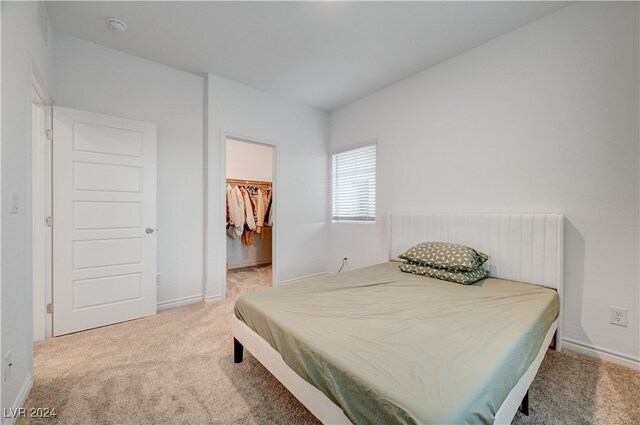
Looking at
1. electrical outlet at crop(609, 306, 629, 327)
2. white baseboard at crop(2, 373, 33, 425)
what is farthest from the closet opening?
electrical outlet at crop(609, 306, 629, 327)

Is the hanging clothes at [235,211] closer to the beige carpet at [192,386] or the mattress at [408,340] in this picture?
the beige carpet at [192,386]

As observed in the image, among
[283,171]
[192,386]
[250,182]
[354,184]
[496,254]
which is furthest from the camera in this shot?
[250,182]

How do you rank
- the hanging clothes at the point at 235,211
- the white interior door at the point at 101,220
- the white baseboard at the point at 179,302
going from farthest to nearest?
the hanging clothes at the point at 235,211 → the white baseboard at the point at 179,302 → the white interior door at the point at 101,220

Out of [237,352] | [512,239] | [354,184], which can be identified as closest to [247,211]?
[354,184]

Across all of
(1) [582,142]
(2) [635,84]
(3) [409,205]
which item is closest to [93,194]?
(3) [409,205]

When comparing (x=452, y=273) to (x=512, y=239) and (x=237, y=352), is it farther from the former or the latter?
(x=237, y=352)

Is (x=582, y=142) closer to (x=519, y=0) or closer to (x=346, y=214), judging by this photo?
(x=519, y=0)

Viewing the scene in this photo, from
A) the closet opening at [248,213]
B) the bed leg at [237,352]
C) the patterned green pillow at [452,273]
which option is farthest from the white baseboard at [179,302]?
the patterned green pillow at [452,273]

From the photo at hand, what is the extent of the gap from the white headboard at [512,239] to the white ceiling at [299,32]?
163 cm

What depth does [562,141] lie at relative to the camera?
212 centimetres

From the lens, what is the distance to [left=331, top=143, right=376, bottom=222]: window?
12.0 feet

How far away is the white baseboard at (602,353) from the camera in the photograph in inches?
72.4

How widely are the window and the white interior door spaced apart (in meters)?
2.43

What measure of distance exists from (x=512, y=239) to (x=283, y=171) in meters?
2.71
